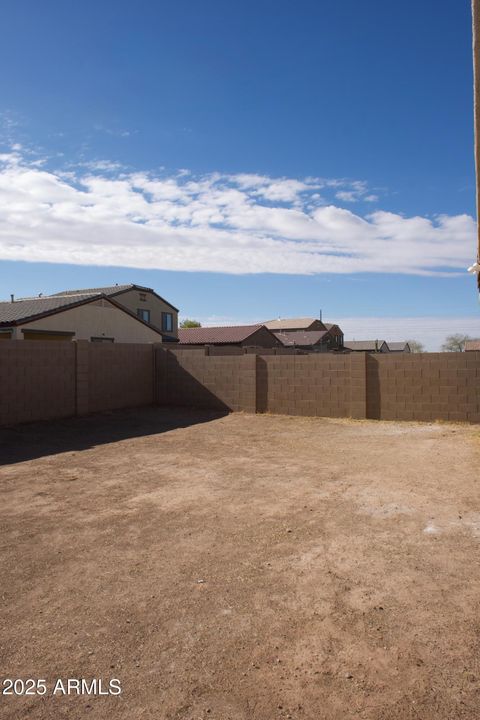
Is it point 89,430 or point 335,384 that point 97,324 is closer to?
point 89,430

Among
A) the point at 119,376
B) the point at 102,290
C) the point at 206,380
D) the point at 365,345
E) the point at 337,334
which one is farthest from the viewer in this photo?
the point at 365,345

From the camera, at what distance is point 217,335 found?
147 feet

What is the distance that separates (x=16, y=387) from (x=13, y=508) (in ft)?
24.1

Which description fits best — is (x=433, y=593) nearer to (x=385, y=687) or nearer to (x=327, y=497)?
(x=385, y=687)

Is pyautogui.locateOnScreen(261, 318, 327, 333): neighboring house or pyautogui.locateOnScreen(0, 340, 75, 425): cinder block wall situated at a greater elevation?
pyautogui.locateOnScreen(261, 318, 327, 333): neighboring house

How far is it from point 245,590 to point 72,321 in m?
22.9

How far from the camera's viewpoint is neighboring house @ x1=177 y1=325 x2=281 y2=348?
139 ft

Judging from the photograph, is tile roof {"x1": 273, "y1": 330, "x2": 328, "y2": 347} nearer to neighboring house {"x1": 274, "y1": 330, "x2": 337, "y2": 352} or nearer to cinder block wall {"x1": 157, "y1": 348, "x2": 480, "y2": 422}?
neighboring house {"x1": 274, "y1": 330, "x2": 337, "y2": 352}

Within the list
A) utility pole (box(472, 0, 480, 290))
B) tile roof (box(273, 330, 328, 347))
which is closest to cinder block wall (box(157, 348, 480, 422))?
utility pole (box(472, 0, 480, 290))

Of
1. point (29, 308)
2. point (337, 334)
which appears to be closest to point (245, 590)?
point (29, 308)

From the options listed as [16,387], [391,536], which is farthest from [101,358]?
[391,536]

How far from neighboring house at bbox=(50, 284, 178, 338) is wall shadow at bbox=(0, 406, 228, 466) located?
73.6 ft

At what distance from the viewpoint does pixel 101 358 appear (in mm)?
15891

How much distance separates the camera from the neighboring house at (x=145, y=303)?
39.1 meters
